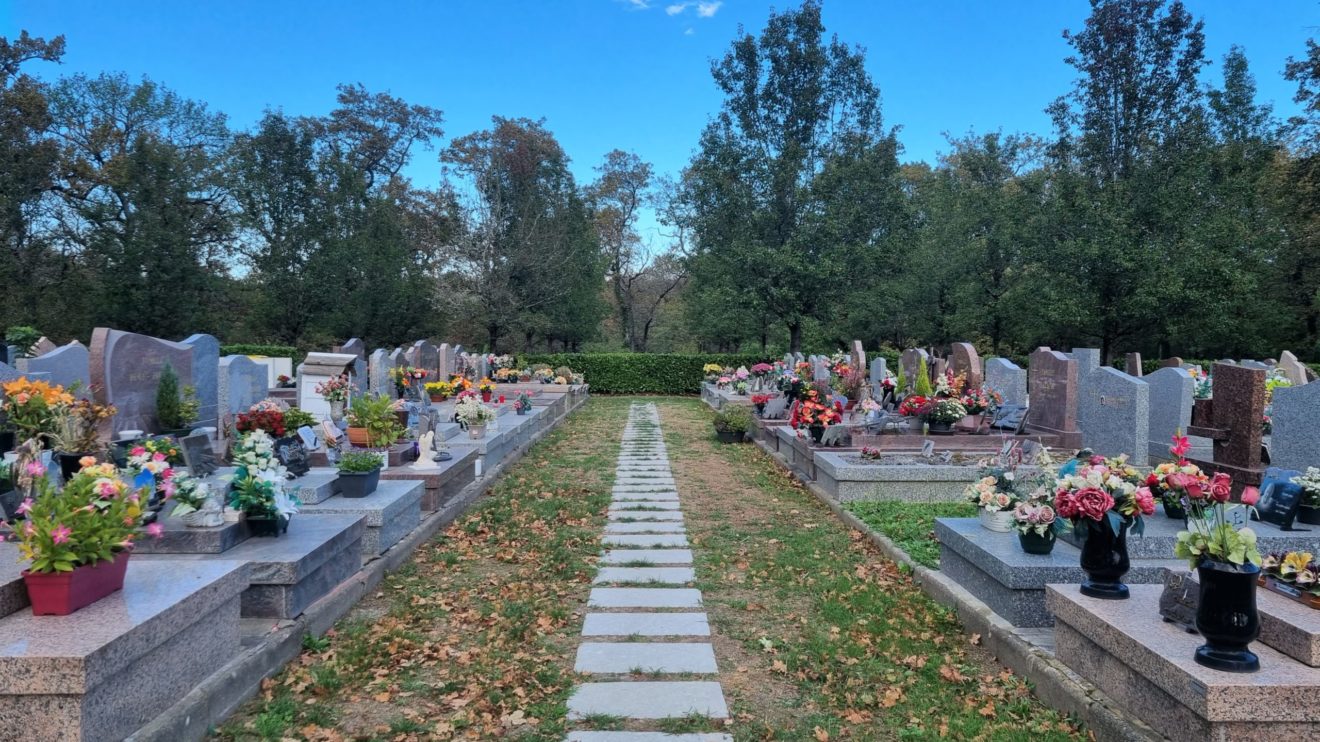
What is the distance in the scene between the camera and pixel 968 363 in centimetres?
1401

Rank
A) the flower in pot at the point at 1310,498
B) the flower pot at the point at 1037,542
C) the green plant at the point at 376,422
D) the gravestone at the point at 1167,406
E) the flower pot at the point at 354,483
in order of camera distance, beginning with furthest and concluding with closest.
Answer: the gravestone at the point at 1167,406
the green plant at the point at 376,422
the flower pot at the point at 354,483
the flower in pot at the point at 1310,498
the flower pot at the point at 1037,542

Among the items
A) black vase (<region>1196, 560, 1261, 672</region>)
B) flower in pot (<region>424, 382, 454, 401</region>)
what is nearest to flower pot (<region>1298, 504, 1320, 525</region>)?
black vase (<region>1196, 560, 1261, 672</region>)

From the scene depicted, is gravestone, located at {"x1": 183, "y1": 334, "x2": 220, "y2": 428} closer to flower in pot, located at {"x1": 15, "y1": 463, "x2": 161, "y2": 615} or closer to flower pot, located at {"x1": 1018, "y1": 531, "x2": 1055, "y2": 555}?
flower in pot, located at {"x1": 15, "y1": 463, "x2": 161, "y2": 615}

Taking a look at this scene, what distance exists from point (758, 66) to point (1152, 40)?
13.7 m

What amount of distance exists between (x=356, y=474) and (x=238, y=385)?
5584mm

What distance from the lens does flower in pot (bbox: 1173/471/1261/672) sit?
305 centimetres

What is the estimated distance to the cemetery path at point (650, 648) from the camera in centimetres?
376

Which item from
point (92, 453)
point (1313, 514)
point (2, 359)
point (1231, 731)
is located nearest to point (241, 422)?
point (92, 453)

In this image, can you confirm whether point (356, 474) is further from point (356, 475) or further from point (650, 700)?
point (650, 700)

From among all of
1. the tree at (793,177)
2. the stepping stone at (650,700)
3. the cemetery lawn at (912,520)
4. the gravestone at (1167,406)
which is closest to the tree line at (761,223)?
the tree at (793,177)

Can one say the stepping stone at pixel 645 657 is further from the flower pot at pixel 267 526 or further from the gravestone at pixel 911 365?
the gravestone at pixel 911 365

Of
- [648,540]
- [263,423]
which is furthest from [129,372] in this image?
[648,540]

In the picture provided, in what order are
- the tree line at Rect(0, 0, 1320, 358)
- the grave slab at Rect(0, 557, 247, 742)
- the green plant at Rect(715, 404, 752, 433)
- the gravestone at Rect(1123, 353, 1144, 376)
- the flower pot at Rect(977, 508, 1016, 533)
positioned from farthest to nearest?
1. the tree line at Rect(0, 0, 1320, 358)
2. the gravestone at Rect(1123, 353, 1144, 376)
3. the green plant at Rect(715, 404, 752, 433)
4. the flower pot at Rect(977, 508, 1016, 533)
5. the grave slab at Rect(0, 557, 247, 742)

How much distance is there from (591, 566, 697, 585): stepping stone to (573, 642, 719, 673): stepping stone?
50.8 inches
